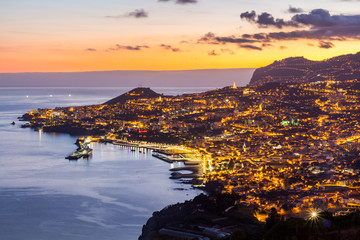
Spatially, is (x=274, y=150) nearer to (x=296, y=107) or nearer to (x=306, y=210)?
(x=306, y=210)

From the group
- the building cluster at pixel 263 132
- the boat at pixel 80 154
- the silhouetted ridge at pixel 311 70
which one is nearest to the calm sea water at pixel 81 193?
the boat at pixel 80 154

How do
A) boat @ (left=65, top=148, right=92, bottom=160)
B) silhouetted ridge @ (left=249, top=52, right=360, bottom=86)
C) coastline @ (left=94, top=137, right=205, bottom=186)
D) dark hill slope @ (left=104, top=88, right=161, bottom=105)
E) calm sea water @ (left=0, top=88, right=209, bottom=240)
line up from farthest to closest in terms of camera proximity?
dark hill slope @ (left=104, top=88, right=161, bottom=105)
silhouetted ridge @ (left=249, top=52, right=360, bottom=86)
boat @ (left=65, top=148, right=92, bottom=160)
coastline @ (left=94, top=137, right=205, bottom=186)
calm sea water @ (left=0, top=88, right=209, bottom=240)

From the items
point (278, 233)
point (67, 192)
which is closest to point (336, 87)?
point (67, 192)

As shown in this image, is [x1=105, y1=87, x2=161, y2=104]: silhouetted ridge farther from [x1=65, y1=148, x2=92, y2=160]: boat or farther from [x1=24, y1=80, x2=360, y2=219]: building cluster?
[x1=65, y1=148, x2=92, y2=160]: boat

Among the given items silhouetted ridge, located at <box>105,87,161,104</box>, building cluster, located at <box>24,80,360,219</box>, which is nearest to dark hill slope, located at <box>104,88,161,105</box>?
silhouetted ridge, located at <box>105,87,161,104</box>

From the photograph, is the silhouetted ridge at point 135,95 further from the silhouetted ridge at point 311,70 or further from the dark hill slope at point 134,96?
the silhouetted ridge at point 311,70

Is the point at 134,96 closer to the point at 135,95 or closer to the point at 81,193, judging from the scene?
the point at 135,95

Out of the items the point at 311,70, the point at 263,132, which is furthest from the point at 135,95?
the point at 263,132
